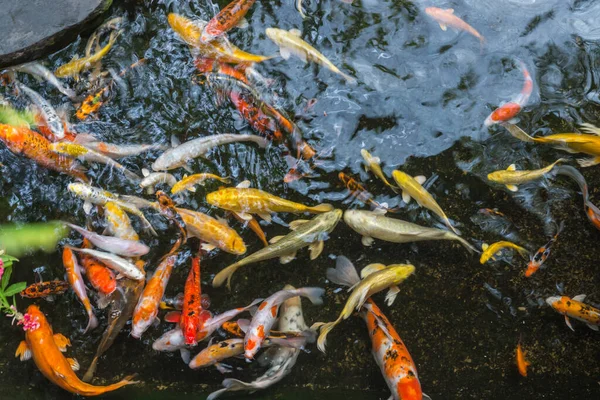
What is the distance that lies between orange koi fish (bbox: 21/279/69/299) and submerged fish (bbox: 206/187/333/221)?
1.32 metres

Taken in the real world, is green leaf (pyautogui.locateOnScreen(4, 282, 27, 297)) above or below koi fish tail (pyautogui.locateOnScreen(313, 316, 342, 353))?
above

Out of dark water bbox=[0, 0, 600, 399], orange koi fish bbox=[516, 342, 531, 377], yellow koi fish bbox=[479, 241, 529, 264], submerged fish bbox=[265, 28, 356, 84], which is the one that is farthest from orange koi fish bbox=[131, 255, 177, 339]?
orange koi fish bbox=[516, 342, 531, 377]

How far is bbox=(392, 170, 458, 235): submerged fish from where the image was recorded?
12.3 ft

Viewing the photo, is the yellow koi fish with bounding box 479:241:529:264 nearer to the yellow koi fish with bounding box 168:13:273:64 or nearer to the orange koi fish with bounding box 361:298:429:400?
the orange koi fish with bounding box 361:298:429:400

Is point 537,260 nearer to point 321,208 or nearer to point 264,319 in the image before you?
point 321,208

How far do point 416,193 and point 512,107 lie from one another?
1.05m

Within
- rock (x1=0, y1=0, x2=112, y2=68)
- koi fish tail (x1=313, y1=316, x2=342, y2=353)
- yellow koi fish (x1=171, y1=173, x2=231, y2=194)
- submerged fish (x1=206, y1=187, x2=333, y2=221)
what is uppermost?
rock (x1=0, y1=0, x2=112, y2=68)

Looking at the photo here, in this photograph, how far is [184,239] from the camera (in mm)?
3852

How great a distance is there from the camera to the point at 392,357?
11.7 feet

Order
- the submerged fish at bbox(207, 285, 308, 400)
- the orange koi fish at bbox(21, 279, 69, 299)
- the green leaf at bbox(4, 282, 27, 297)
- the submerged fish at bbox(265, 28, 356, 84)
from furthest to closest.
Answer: the submerged fish at bbox(265, 28, 356, 84) < the orange koi fish at bbox(21, 279, 69, 299) < the submerged fish at bbox(207, 285, 308, 400) < the green leaf at bbox(4, 282, 27, 297)

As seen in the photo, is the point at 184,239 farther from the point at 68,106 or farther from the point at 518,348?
the point at 518,348

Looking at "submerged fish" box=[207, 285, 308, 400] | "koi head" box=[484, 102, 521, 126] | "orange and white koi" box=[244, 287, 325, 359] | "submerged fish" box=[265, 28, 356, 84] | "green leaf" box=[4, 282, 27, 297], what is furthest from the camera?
"submerged fish" box=[265, 28, 356, 84]

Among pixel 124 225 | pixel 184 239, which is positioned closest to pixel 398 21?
pixel 184 239

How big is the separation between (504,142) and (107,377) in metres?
→ 3.65
